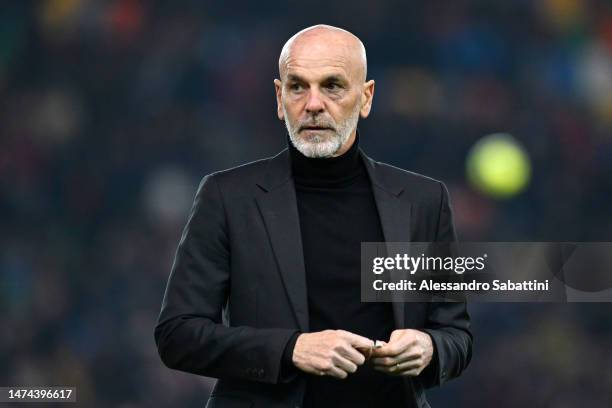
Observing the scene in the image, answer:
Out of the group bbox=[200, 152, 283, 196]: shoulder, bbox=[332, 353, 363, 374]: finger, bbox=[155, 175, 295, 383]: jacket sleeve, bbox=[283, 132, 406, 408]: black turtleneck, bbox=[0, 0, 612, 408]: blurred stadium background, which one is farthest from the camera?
bbox=[0, 0, 612, 408]: blurred stadium background

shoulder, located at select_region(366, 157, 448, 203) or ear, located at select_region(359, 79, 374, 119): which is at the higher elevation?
ear, located at select_region(359, 79, 374, 119)

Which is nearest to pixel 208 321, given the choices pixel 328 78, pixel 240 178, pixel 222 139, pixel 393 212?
pixel 240 178

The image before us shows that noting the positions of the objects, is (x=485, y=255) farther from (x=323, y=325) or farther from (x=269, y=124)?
(x=269, y=124)

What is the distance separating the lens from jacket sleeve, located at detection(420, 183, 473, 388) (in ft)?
7.37

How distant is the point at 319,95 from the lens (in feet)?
7.55

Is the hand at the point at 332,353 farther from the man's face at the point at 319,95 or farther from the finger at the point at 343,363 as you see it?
the man's face at the point at 319,95

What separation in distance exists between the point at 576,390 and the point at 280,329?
4321 mm

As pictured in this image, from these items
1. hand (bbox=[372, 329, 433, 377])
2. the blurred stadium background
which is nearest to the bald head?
hand (bbox=[372, 329, 433, 377])

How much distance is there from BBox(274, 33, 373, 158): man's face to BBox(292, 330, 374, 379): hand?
0.45 m

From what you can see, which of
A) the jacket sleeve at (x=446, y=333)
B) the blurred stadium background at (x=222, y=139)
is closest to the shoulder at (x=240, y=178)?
the jacket sleeve at (x=446, y=333)

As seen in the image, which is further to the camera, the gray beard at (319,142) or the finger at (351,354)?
the gray beard at (319,142)

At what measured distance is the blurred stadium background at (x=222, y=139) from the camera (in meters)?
6.19

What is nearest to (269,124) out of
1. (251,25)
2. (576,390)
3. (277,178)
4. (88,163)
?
(251,25)

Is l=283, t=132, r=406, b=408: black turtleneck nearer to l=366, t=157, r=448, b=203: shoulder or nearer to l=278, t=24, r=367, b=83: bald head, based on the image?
l=366, t=157, r=448, b=203: shoulder
